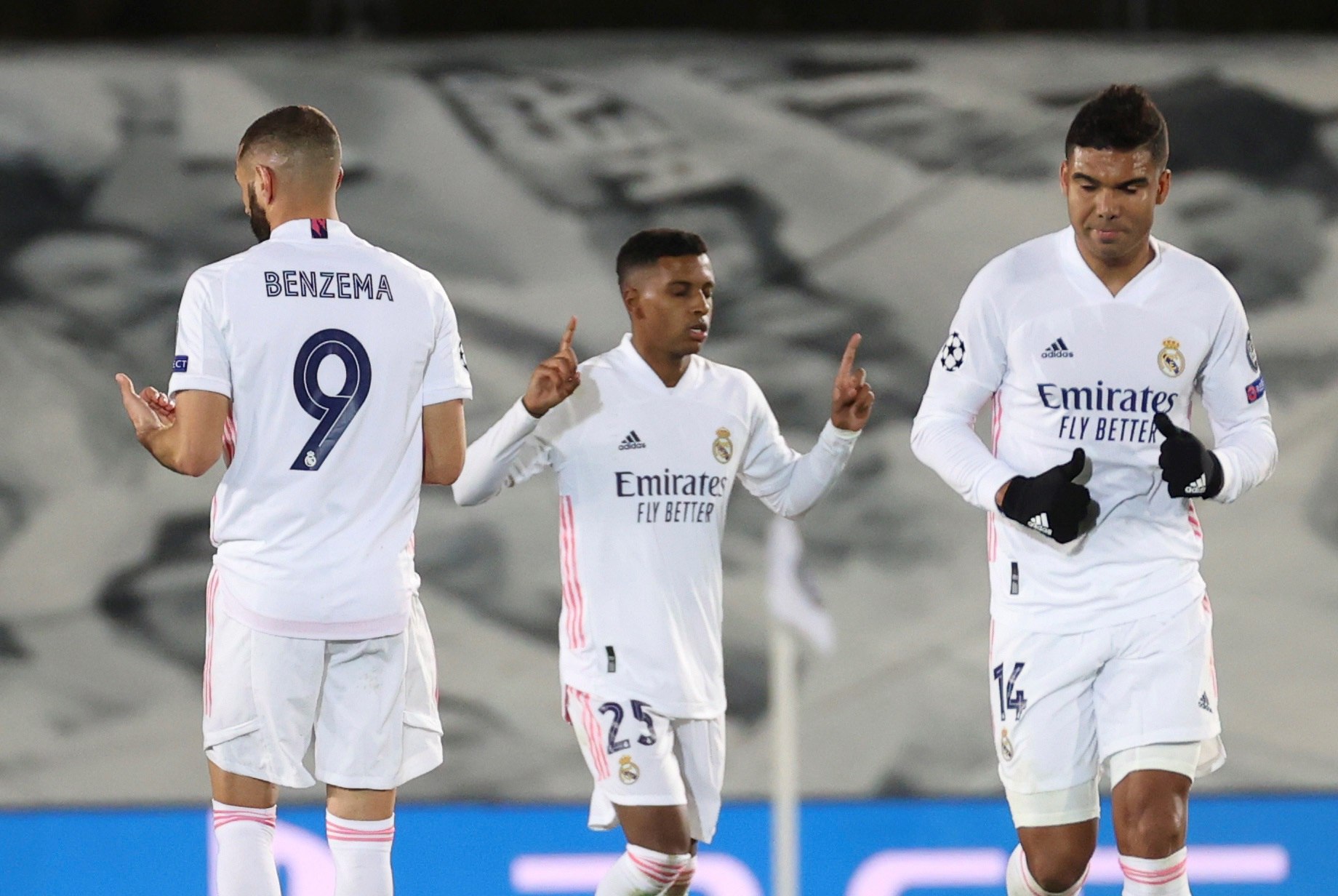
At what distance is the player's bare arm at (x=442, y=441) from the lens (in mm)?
3561

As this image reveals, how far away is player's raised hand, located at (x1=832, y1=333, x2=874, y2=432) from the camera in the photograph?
4230mm

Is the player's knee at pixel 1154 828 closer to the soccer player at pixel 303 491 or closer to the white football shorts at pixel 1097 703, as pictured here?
the white football shorts at pixel 1097 703

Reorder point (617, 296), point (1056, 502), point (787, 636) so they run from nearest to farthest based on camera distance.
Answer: point (787, 636) < point (1056, 502) < point (617, 296)

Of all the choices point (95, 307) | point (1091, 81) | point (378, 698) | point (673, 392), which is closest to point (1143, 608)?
point (673, 392)

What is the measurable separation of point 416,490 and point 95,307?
351 centimetres

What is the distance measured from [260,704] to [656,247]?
5.40 feet

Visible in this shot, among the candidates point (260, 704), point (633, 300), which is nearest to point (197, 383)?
point (260, 704)

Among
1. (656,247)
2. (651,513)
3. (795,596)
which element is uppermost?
(656,247)

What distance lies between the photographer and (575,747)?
263 inches

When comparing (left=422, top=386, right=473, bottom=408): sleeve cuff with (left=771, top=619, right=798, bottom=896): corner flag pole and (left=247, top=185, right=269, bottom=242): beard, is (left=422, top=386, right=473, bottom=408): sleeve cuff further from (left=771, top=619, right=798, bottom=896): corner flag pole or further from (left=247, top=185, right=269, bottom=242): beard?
(left=771, top=619, right=798, bottom=896): corner flag pole

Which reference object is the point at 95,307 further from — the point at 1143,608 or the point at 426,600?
the point at 1143,608

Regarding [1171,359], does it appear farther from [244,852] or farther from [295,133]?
[244,852]

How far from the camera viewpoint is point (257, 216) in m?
3.57

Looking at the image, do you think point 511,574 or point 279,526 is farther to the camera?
point 511,574
